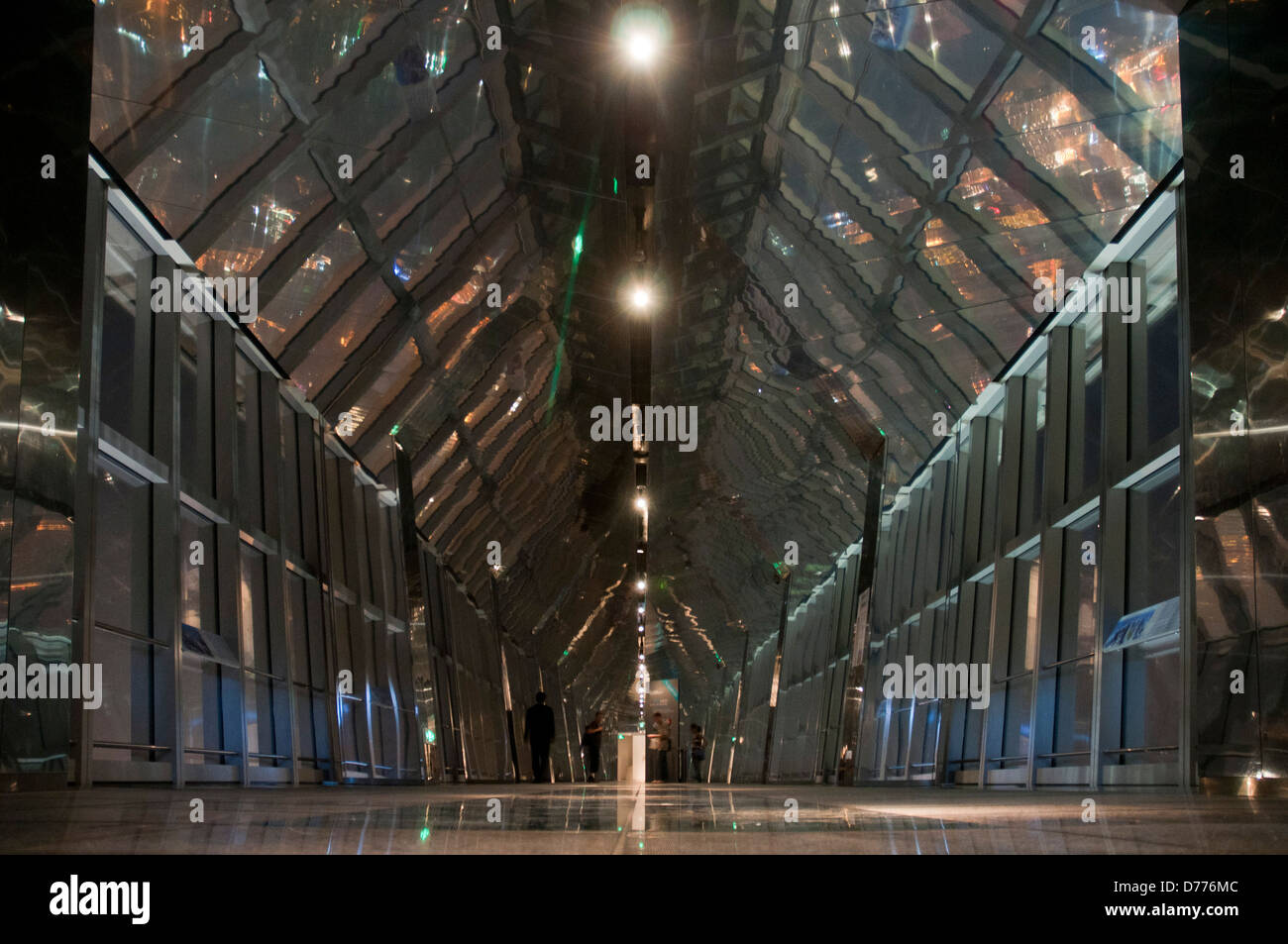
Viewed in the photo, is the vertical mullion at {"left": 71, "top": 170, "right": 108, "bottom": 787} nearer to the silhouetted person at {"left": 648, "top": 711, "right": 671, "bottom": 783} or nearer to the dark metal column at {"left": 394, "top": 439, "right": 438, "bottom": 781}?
the dark metal column at {"left": 394, "top": 439, "right": 438, "bottom": 781}

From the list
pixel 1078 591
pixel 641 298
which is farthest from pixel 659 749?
pixel 1078 591

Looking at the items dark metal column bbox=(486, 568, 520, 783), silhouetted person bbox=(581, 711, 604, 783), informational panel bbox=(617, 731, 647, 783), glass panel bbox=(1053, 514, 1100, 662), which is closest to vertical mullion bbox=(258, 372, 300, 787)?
informational panel bbox=(617, 731, 647, 783)

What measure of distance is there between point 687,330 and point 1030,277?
543cm

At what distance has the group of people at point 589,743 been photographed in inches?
1032

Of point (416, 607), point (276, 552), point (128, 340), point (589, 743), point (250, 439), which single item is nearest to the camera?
point (128, 340)

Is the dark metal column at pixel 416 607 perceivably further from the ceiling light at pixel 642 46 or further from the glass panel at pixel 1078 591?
the ceiling light at pixel 642 46

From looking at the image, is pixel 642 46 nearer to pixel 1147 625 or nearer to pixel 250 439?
pixel 1147 625

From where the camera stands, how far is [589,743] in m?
34.2

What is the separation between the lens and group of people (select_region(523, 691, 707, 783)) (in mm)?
26219

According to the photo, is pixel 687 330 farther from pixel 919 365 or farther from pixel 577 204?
pixel 577 204

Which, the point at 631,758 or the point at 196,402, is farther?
the point at 631,758

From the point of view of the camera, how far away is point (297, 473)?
19750 millimetres

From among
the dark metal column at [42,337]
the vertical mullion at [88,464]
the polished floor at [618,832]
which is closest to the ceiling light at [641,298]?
the vertical mullion at [88,464]
